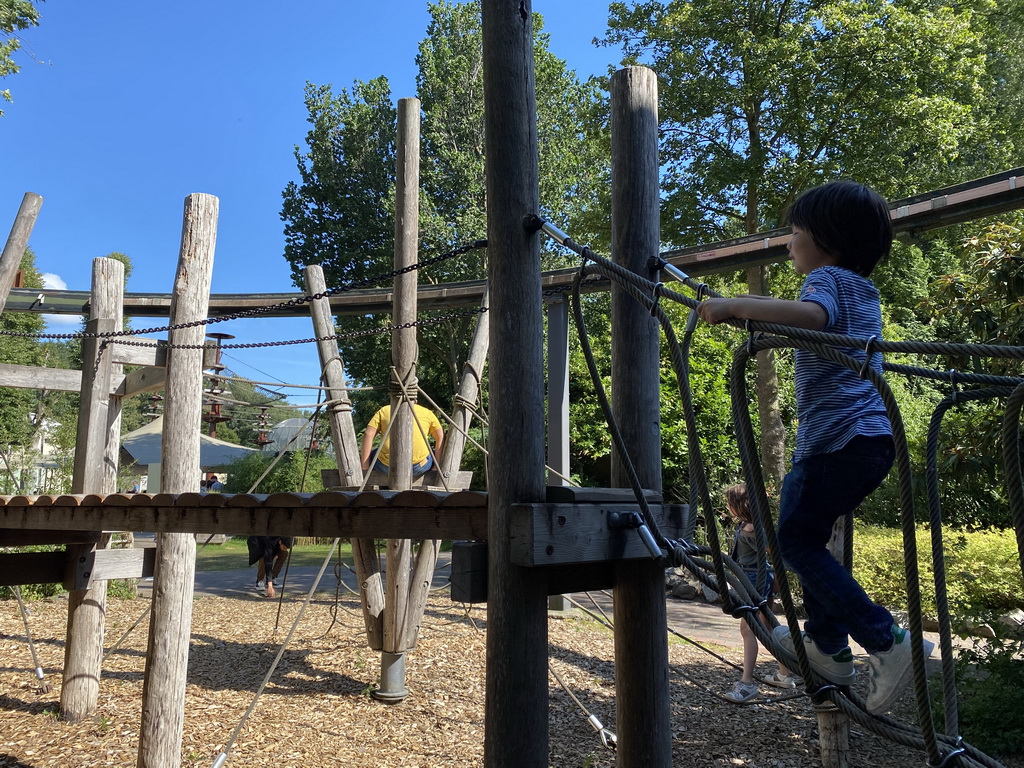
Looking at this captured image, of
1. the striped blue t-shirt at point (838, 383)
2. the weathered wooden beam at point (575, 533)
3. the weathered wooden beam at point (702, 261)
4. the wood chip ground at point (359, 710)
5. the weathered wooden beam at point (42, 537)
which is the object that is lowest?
the wood chip ground at point (359, 710)

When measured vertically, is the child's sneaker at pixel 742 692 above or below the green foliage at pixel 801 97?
below

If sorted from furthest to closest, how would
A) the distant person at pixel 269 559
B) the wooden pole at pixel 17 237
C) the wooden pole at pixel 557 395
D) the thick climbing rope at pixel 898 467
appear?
the distant person at pixel 269 559 < the wooden pole at pixel 557 395 < the wooden pole at pixel 17 237 < the thick climbing rope at pixel 898 467

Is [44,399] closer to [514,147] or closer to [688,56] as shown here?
[688,56]

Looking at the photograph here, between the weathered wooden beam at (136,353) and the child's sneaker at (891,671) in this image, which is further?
the weathered wooden beam at (136,353)

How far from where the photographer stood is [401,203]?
17.7ft

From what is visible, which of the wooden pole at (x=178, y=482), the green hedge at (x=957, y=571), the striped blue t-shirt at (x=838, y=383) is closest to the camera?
the striped blue t-shirt at (x=838, y=383)

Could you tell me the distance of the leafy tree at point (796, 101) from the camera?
38.0 ft

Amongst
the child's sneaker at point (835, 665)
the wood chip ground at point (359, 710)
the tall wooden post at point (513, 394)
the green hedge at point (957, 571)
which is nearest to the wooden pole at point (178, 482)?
the wood chip ground at point (359, 710)

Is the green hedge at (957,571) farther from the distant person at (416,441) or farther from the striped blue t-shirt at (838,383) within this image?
the striped blue t-shirt at (838,383)

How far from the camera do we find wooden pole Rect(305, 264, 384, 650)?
17.0ft

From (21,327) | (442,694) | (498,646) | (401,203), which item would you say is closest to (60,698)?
(442,694)

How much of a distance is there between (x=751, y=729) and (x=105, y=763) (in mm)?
3658

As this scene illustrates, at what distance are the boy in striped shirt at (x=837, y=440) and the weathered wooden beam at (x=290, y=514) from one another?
980mm

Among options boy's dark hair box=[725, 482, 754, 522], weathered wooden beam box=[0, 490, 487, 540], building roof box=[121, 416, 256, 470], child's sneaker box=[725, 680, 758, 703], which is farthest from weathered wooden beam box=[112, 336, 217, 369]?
building roof box=[121, 416, 256, 470]
